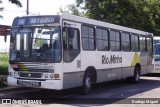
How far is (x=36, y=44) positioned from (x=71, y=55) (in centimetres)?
129

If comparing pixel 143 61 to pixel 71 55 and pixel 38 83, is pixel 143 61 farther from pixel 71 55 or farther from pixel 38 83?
pixel 38 83

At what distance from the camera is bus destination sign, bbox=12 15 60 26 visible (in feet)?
39.1

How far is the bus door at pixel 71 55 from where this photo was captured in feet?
39.1

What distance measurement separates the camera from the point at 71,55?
1233cm

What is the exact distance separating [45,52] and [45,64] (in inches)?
16.1

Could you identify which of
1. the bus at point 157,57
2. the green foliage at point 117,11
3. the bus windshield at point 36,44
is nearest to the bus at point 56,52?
the bus windshield at point 36,44

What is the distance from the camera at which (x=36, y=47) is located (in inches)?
473

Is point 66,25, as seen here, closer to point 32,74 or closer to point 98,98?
point 32,74

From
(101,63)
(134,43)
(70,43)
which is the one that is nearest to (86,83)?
(101,63)

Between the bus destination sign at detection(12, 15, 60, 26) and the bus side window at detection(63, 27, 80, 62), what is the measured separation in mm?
490

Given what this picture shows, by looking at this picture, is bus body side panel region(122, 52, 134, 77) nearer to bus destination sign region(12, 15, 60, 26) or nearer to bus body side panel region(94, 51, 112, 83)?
bus body side panel region(94, 51, 112, 83)

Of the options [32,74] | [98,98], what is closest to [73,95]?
[98,98]

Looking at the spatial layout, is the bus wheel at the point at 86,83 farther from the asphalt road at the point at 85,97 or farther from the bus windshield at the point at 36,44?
the bus windshield at the point at 36,44

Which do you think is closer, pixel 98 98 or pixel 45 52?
pixel 45 52
